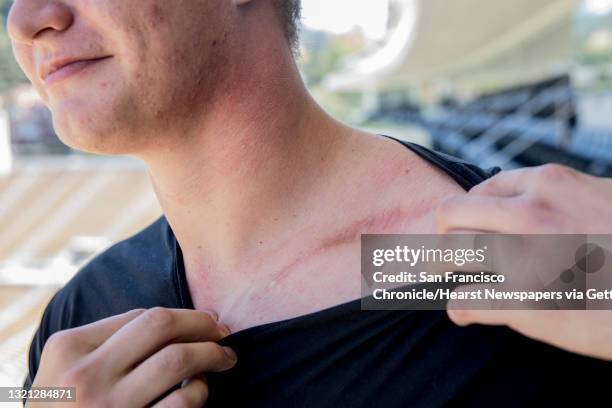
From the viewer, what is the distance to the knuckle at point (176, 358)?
1.77 feet

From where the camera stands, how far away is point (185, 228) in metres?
0.76

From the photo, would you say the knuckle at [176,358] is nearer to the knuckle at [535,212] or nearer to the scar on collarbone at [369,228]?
the scar on collarbone at [369,228]

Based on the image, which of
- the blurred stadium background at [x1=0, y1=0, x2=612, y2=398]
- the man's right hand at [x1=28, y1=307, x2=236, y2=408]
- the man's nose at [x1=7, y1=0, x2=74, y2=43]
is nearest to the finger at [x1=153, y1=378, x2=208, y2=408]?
the man's right hand at [x1=28, y1=307, x2=236, y2=408]

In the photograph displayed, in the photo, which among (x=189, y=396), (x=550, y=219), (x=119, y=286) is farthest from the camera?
(x=119, y=286)

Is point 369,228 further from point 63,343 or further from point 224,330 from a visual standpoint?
point 63,343

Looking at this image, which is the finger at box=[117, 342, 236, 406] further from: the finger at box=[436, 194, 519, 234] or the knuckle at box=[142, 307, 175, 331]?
the finger at box=[436, 194, 519, 234]

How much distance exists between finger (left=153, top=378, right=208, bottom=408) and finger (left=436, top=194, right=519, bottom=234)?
9.6 inches

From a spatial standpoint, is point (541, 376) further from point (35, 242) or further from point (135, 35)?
point (35, 242)

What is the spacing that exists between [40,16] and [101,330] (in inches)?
12.4

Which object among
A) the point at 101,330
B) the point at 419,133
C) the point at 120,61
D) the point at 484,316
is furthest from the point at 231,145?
the point at 419,133

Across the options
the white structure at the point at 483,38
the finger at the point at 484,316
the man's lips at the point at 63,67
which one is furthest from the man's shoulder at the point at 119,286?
the white structure at the point at 483,38

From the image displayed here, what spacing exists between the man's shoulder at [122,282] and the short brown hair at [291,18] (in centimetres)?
27

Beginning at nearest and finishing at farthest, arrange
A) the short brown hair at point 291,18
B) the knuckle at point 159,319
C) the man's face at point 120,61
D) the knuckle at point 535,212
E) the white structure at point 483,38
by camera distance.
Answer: the knuckle at point 535,212
the knuckle at point 159,319
the man's face at point 120,61
the short brown hair at point 291,18
the white structure at point 483,38

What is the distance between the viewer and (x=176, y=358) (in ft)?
1.78
